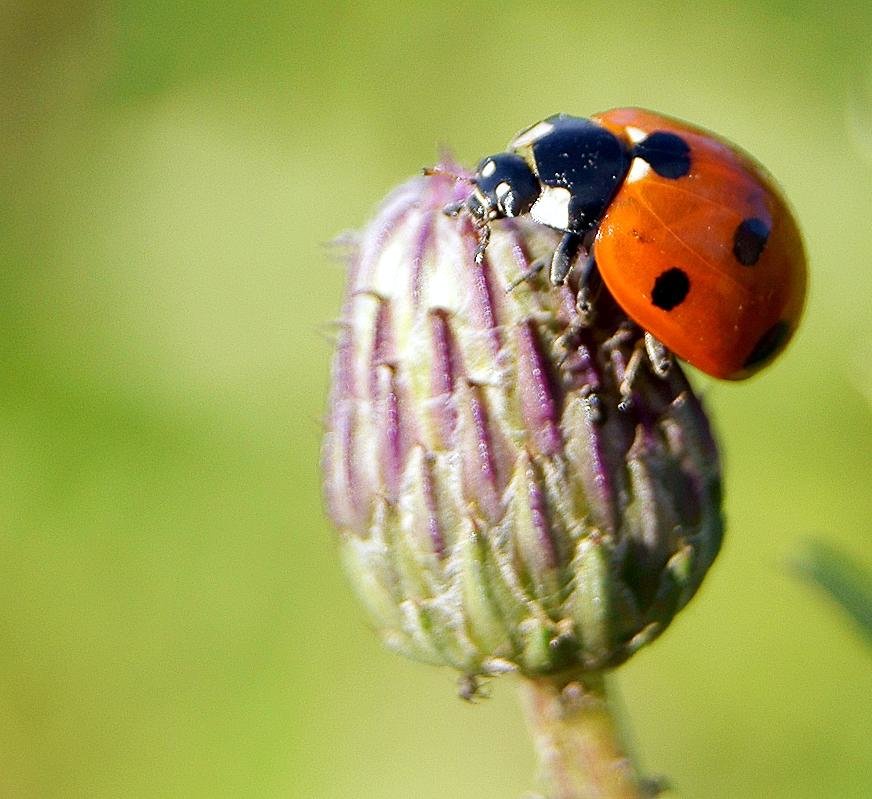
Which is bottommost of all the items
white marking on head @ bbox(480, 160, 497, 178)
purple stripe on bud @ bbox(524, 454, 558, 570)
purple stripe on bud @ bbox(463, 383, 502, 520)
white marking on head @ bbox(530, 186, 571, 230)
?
purple stripe on bud @ bbox(524, 454, 558, 570)

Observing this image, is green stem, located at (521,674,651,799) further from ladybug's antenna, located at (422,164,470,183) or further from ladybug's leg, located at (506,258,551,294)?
ladybug's antenna, located at (422,164,470,183)

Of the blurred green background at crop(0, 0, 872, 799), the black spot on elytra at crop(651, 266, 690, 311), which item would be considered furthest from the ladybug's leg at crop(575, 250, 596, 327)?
the blurred green background at crop(0, 0, 872, 799)

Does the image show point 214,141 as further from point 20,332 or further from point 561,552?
point 561,552

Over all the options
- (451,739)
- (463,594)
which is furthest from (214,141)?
(463,594)

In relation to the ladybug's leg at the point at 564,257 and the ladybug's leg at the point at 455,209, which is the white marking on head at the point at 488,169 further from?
the ladybug's leg at the point at 564,257

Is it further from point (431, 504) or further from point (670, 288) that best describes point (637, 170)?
point (431, 504)

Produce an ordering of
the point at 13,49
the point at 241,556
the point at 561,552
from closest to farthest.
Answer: the point at 561,552 → the point at 241,556 → the point at 13,49
